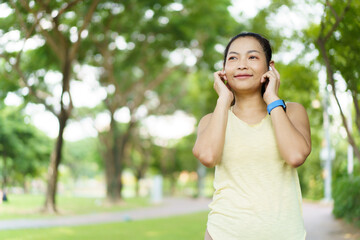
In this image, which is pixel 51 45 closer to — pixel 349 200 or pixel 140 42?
pixel 140 42

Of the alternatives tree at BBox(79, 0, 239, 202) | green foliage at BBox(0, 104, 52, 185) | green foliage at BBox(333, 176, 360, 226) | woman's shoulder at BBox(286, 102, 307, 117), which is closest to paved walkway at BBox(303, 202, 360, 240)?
green foliage at BBox(333, 176, 360, 226)

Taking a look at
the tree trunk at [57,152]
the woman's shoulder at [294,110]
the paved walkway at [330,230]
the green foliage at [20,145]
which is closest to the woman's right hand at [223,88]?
the woman's shoulder at [294,110]

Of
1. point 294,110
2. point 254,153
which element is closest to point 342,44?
point 294,110

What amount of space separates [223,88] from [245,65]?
0.16 m

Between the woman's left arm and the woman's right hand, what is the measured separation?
0.47 ft

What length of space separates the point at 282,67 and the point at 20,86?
922 centimetres

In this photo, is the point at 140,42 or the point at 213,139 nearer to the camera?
the point at 213,139

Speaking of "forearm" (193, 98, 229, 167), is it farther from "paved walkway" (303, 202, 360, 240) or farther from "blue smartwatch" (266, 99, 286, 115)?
"paved walkway" (303, 202, 360, 240)

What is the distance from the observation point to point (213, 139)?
1.84m

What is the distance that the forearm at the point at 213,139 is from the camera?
1.83 metres

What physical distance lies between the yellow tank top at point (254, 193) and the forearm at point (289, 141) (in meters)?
A: 0.04

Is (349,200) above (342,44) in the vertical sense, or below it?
below

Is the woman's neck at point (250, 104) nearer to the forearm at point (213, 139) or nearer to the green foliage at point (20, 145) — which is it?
the forearm at point (213, 139)

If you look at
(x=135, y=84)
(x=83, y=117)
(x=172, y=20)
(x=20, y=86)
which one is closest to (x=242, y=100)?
(x=172, y=20)
